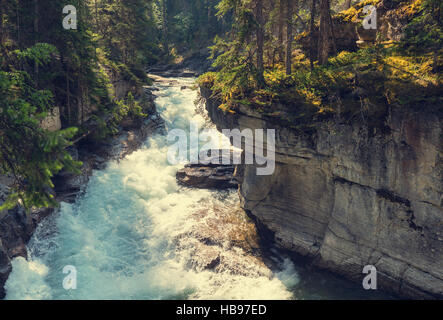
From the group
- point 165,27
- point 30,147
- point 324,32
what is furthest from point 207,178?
point 165,27

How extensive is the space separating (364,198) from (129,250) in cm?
1111

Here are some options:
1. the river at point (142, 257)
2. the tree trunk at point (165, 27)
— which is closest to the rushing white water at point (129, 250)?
the river at point (142, 257)

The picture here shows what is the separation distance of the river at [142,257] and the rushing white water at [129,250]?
0.04 meters

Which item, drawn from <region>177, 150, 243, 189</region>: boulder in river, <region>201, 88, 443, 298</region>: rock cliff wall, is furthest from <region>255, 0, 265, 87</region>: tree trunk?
<region>177, 150, 243, 189</region>: boulder in river

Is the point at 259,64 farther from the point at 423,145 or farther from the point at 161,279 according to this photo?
the point at 161,279

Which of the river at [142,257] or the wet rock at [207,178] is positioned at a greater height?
the wet rock at [207,178]

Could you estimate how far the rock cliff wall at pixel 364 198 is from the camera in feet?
39.0

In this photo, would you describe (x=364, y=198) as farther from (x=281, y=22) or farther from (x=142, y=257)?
(x=281, y=22)

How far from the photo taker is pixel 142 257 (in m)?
15.5

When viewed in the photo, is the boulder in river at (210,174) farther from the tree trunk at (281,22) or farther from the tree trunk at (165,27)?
the tree trunk at (165,27)

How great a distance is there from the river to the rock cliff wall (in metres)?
1.44

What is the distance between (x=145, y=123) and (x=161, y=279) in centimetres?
1655

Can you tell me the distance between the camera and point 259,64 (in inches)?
691

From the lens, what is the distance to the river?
13.4 meters
